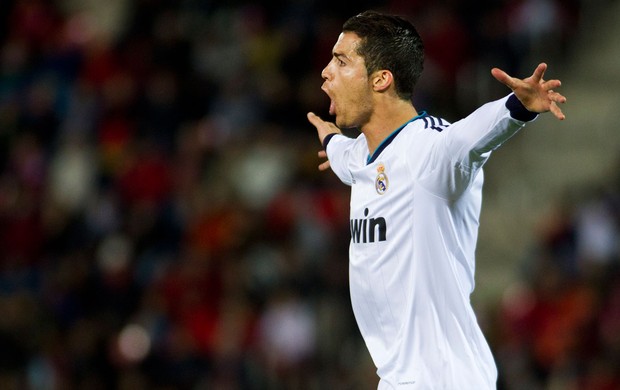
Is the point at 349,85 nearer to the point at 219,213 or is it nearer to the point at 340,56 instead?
the point at 340,56

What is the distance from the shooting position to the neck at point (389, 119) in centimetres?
446

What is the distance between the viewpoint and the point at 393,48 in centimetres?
442

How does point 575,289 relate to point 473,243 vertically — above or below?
below

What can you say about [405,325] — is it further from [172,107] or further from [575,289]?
[172,107]

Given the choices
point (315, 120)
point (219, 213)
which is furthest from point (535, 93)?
point (219, 213)

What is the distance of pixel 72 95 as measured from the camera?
1314 cm

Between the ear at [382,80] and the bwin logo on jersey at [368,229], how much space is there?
464mm

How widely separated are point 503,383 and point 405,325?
14.3ft

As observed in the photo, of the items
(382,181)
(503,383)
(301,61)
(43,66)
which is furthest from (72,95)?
(382,181)

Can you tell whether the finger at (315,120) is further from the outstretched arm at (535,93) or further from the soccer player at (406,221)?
the outstretched arm at (535,93)

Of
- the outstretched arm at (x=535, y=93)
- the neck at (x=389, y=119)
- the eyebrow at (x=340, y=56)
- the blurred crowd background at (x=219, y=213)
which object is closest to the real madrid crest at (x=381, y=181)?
the neck at (x=389, y=119)

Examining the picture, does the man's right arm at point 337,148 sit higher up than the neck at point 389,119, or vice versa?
the neck at point 389,119

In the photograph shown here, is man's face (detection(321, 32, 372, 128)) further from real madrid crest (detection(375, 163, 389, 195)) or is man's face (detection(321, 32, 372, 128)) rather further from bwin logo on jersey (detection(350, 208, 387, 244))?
bwin logo on jersey (detection(350, 208, 387, 244))

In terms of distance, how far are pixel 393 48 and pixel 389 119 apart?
269 mm
